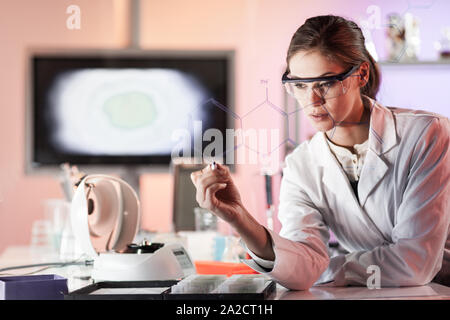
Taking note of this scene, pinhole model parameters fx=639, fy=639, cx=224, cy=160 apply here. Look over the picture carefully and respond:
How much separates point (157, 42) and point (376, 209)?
2.61 meters

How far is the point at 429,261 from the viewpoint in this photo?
137 centimetres

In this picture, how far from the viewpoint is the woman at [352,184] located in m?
1.35

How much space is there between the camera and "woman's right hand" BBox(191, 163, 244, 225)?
1.18 m

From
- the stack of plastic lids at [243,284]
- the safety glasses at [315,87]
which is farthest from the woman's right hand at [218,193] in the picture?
the safety glasses at [315,87]

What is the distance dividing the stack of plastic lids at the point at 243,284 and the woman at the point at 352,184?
0.03 metres

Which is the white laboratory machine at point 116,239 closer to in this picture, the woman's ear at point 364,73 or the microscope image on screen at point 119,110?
the woman's ear at point 364,73

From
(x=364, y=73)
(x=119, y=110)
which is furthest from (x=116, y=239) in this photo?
(x=119, y=110)

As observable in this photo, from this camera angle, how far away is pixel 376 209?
1471 millimetres

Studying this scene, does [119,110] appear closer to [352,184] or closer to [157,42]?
[157,42]
